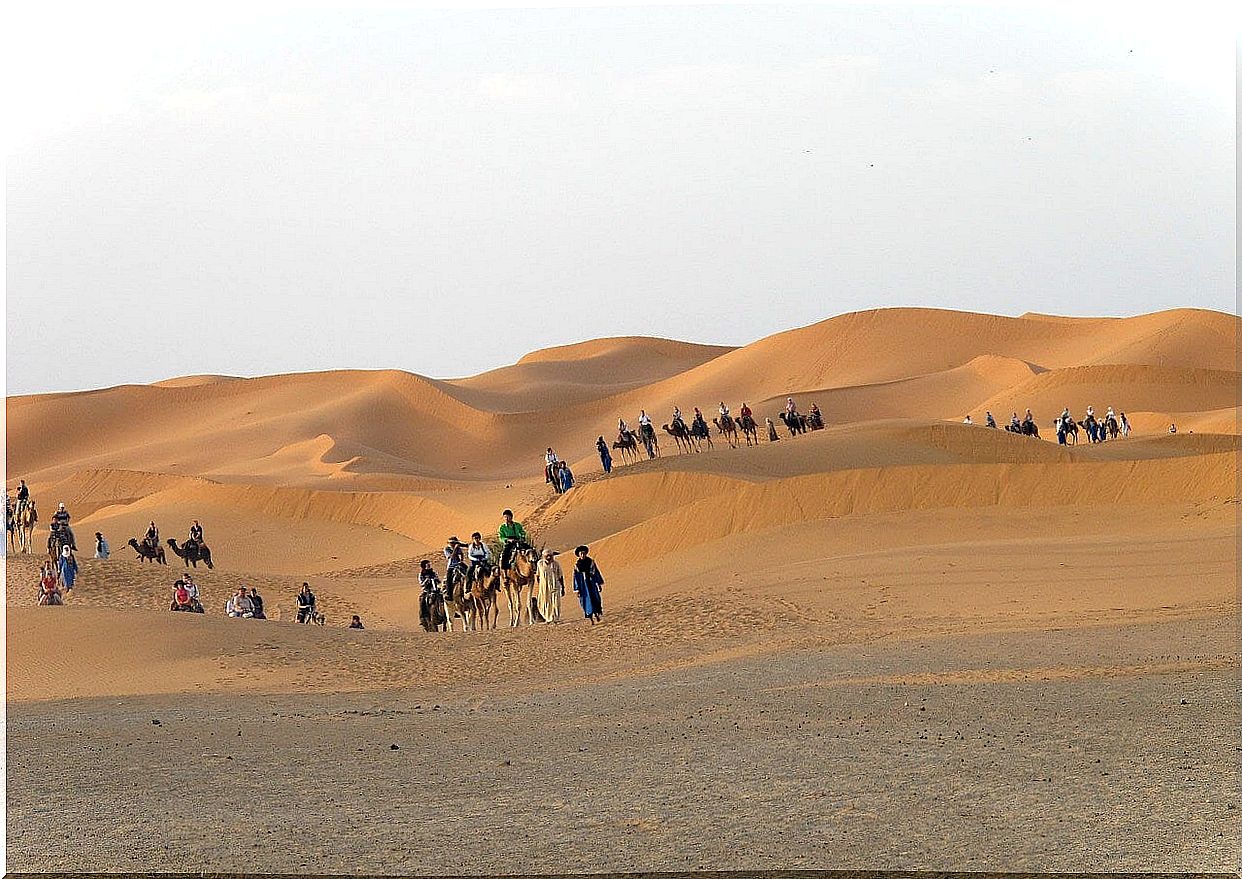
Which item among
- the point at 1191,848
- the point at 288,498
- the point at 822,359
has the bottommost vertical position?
the point at 1191,848

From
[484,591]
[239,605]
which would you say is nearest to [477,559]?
[484,591]

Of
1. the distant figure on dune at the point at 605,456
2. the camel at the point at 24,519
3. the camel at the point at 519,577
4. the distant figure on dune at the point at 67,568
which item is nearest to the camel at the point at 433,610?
the camel at the point at 519,577

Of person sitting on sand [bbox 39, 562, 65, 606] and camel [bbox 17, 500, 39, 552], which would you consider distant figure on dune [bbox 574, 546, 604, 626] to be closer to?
person sitting on sand [bbox 39, 562, 65, 606]

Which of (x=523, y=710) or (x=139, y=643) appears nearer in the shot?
(x=523, y=710)

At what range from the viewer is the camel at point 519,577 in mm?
23266

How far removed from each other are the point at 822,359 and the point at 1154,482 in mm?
68121

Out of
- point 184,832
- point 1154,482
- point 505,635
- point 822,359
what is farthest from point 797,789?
point 822,359

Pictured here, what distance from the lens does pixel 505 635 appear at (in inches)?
869

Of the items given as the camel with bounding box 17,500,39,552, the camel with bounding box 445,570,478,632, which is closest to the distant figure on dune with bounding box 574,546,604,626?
the camel with bounding box 445,570,478,632

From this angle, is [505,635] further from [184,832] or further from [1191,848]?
[1191,848]

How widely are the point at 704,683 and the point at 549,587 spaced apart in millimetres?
8149

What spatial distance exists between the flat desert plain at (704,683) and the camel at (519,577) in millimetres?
1164

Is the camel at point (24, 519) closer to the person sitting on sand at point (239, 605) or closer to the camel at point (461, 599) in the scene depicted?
the person sitting on sand at point (239, 605)

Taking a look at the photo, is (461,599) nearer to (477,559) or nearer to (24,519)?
(477,559)
